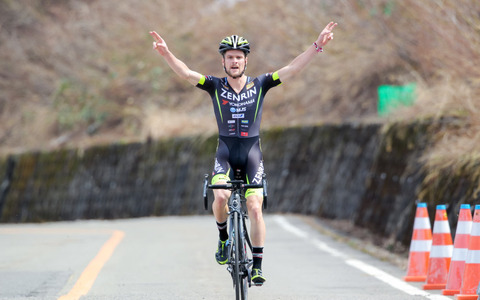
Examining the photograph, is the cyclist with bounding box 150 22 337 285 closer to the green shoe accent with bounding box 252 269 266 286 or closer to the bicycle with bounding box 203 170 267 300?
the bicycle with bounding box 203 170 267 300

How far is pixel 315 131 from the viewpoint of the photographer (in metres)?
22.5

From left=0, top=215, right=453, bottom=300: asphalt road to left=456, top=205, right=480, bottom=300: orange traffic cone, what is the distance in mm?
465

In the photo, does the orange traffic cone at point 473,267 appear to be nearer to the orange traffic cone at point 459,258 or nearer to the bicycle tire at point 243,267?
the orange traffic cone at point 459,258

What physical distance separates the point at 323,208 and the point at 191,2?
20.0 m

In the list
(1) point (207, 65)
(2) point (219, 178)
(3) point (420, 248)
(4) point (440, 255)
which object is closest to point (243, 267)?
(2) point (219, 178)

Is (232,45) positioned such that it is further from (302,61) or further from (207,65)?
(207,65)

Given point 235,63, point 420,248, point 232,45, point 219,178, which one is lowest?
point 420,248

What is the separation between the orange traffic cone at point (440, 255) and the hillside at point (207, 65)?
113 inches

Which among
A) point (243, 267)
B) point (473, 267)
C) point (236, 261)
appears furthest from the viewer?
point (473, 267)

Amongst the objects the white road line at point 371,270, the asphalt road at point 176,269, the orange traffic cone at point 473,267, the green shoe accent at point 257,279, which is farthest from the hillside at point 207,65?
the green shoe accent at point 257,279

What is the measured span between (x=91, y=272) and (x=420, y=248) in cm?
379

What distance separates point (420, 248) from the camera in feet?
32.5

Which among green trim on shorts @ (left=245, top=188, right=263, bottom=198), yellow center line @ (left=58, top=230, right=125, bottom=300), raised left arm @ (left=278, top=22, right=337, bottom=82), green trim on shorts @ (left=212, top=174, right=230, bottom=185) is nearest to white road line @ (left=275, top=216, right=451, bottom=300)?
green trim on shorts @ (left=245, top=188, right=263, bottom=198)

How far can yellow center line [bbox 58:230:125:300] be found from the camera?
898cm
